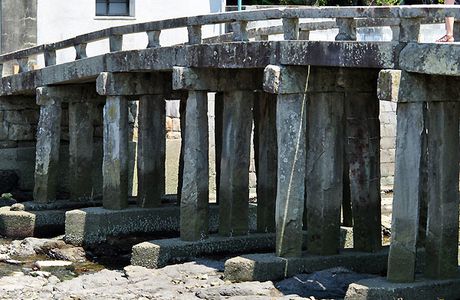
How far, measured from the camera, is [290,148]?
53.5ft

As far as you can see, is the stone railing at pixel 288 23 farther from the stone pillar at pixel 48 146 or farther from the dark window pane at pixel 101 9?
the dark window pane at pixel 101 9

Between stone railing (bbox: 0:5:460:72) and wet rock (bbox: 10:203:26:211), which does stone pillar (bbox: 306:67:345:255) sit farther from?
wet rock (bbox: 10:203:26:211)

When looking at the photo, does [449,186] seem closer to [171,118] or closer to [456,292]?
[456,292]

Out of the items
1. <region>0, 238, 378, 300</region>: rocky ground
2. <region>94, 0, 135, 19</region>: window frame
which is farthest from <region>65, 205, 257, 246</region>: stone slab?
<region>94, 0, 135, 19</region>: window frame

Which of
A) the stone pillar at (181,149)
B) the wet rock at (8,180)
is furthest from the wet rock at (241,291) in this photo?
the wet rock at (8,180)

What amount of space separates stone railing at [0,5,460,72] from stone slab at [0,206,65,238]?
269 cm

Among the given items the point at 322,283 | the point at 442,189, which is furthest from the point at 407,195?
the point at 322,283

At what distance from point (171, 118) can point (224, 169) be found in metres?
7.28

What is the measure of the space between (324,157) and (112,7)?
34.5 feet

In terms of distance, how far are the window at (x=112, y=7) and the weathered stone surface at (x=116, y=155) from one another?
5306mm

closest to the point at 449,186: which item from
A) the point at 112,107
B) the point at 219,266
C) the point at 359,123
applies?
the point at 359,123

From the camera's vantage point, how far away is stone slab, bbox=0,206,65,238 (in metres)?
21.4

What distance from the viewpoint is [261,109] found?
1969 centimetres

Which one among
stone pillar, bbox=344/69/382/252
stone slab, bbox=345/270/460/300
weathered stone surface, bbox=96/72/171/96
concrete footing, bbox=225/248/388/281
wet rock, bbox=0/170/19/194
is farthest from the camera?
wet rock, bbox=0/170/19/194
